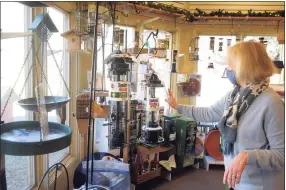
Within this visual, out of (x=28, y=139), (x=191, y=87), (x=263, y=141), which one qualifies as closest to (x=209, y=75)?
(x=191, y=87)

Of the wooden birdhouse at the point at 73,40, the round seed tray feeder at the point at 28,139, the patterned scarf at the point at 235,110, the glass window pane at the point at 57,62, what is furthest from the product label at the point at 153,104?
the round seed tray feeder at the point at 28,139

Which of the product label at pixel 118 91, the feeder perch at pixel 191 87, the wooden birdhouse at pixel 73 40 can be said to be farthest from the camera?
the feeder perch at pixel 191 87

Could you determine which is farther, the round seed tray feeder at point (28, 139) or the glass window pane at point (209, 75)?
the glass window pane at point (209, 75)

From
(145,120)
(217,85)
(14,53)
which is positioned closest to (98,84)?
(145,120)

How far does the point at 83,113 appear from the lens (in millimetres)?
1611

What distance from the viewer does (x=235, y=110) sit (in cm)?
→ 139

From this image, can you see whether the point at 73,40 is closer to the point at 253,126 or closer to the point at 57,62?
the point at 57,62

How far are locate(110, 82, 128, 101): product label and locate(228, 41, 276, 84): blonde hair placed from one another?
1.00 m

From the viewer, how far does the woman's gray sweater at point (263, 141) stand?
3.98 ft

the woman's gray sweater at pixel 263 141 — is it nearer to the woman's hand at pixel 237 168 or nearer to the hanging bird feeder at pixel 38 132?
the woman's hand at pixel 237 168

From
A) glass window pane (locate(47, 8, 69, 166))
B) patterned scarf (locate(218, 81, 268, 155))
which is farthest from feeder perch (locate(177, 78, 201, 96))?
patterned scarf (locate(218, 81, 268, 155))

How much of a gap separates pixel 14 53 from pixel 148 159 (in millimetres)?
2091

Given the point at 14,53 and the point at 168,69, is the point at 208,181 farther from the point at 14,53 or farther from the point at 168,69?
the point at 14,53

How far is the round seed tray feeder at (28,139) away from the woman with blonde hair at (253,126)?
80 cm
